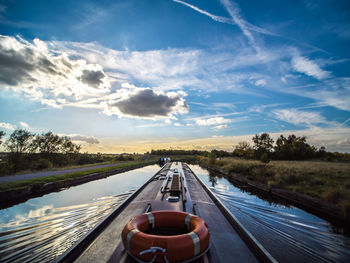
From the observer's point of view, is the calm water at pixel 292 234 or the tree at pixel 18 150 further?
the tree at pixel 18 150

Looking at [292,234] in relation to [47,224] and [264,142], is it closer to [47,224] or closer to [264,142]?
[47,224]

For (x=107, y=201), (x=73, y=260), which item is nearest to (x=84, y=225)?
(x=73, y=260)

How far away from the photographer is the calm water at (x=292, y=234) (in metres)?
5.48

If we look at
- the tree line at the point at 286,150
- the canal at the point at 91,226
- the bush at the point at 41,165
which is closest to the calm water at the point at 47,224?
the canal at the point at 91,226

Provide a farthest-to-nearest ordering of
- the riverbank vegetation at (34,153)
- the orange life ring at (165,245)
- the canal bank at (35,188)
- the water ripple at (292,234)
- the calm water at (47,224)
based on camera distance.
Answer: the riverbank vegetation at (34,153) < the canal bank at (35,188) < the water ripple at (292,234) < the calm water at (47,224) < the orange life ring at (165,245)

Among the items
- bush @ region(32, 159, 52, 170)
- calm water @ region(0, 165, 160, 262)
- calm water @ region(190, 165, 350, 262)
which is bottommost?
calm water @ region(190, 165, 350, 262)

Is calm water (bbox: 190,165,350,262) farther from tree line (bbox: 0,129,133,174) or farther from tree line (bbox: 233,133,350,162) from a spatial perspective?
tree line (bbox: 233,133,350,162)

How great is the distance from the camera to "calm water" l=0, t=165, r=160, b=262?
4.89 m

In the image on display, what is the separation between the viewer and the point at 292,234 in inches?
277

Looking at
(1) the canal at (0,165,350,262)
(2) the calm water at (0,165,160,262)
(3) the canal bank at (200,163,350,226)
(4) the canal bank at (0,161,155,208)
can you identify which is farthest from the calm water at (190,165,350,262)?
(4) the canal bank at (0,161,155,208)

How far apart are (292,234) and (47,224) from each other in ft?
35.1

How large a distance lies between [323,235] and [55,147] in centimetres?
4080

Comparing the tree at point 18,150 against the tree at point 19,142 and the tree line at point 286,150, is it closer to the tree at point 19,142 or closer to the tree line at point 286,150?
the tree at point 19,142

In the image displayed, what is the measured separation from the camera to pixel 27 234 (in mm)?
6145
